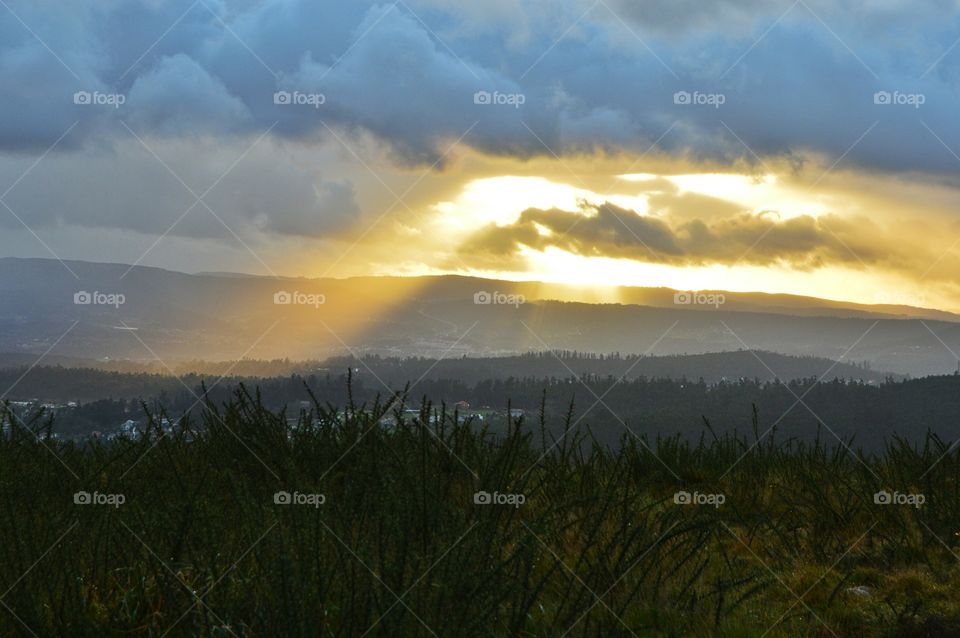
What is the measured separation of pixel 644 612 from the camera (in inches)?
196

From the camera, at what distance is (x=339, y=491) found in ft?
23.1

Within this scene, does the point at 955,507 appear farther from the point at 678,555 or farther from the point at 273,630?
the point at 273,630

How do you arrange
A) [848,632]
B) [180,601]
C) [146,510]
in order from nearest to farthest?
[180,601]
[848,632]
[146,510]

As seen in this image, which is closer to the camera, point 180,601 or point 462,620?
point 462,620

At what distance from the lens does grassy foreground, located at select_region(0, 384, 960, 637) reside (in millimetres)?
4254

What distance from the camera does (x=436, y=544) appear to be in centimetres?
470

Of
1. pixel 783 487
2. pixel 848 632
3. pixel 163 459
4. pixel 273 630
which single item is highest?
pixel 163 459

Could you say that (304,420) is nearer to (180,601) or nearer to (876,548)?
(180,601)

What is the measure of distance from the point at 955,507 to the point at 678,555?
2.58 meters

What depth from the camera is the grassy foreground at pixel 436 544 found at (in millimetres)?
4254

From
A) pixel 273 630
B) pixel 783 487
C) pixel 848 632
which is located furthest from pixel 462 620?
pixel 783 487

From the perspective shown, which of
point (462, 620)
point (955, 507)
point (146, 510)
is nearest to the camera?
point (462, 620)

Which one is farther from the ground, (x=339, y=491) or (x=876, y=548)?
(x=339, y=491)

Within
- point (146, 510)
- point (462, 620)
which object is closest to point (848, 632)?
point (462, 620)
